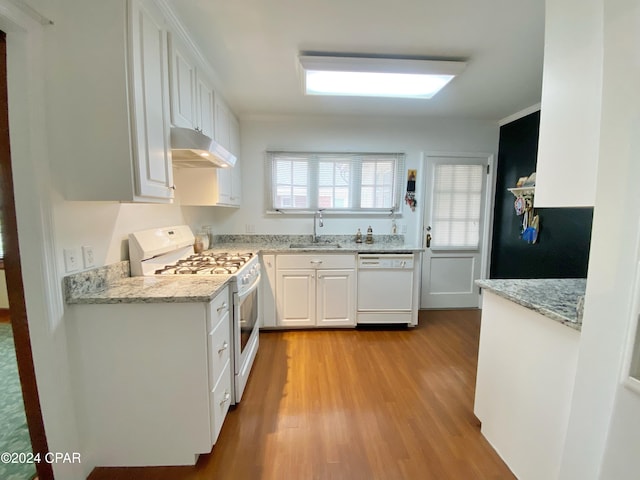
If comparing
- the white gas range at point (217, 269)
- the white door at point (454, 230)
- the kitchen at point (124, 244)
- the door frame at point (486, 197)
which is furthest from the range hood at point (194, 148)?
the white door at point (454, 230)

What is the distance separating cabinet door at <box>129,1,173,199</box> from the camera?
3.88 ft

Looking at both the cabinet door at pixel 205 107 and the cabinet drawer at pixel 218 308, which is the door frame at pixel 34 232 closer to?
the cabinet drawer at pixel 218 308

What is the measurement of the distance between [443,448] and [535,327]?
87 centimetres

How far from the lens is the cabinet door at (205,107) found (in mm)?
1895

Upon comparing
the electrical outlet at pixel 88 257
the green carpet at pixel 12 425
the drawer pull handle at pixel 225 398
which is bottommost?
the green carpet at pixel 12 425

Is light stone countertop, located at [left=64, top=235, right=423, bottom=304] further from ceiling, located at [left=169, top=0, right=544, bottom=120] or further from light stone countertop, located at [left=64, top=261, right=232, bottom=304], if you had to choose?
ceiling, located at [left=169, top=0, right=544, bottom=120]

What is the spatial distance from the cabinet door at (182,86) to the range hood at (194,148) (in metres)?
0.10

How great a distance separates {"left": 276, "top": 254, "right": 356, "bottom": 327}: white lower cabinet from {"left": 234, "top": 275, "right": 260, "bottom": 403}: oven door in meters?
0.48

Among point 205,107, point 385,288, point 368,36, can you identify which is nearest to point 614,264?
point 368,36

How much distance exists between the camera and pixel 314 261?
107 inches

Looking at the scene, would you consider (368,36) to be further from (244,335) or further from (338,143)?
(244,335)

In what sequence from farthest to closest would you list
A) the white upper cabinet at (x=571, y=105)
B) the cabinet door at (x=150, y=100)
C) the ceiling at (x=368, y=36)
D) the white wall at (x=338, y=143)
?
the white wall at (x=338, y=143) → the ceiling at (x=368, y=36) → the cabinet door at (x=150, y=100) → the white upper cabinet at (x=571, y=105)

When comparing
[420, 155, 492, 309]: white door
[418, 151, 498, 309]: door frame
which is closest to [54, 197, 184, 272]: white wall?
[418, 151, 498, 309]: door frame

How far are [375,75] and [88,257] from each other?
7.41 feet
